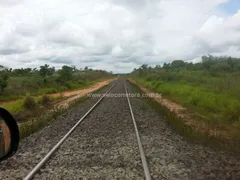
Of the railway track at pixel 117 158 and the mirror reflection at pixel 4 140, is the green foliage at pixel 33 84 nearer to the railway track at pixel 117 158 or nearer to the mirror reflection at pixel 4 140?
the railway track at pixel 117 158

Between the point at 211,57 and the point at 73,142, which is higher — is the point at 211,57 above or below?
above

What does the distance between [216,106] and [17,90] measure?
73.7 ft

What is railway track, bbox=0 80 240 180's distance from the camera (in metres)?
5.03

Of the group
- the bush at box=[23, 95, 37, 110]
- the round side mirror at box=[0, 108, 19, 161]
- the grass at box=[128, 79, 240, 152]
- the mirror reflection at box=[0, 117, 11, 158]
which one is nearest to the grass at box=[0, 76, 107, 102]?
the bush at box=[23, 95, 37, 110]

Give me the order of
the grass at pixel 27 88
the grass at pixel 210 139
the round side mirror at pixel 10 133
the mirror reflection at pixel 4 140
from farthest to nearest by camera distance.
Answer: the grass at pixel 27 88, the grass at pixel 210 139, the round side mirror at pixel 10 133, the mirror reflection at pixel 4 140

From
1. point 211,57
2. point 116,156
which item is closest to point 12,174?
point 116,156

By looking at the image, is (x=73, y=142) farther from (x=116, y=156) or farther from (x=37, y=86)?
(x=37, y=86)

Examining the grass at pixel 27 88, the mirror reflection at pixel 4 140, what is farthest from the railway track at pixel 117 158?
the grass at pixel 27 88

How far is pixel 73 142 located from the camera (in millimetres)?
7473

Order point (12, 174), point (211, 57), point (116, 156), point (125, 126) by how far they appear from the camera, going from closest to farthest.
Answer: point (12, 174), point (116, 156), point (125, 126), point (211, 57)

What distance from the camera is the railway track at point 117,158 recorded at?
5.03 m

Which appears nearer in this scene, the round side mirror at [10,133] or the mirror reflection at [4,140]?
the mirror reflection at [4,140]

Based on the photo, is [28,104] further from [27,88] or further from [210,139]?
[27,88]

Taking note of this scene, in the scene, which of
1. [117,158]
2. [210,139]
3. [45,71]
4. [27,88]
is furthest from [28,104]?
[45,71]
